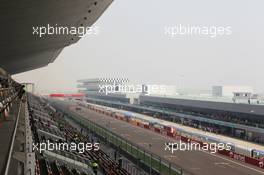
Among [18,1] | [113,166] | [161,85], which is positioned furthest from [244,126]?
[161,85]

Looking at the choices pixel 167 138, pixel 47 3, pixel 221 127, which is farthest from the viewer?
pixel 221 127

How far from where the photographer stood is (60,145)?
10953 millimetres

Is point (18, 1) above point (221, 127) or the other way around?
above

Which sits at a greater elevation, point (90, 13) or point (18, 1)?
point (90, 13)

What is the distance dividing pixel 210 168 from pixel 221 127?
1888 centimetres

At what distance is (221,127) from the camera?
34562 mm

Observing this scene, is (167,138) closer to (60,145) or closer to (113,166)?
(113,166)

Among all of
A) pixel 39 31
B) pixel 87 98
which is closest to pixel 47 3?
pixel 39 31

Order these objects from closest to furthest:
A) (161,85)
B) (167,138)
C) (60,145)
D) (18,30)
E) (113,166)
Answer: (18,30) → (60,145) → (113,166) → (167,138) → (161,85)

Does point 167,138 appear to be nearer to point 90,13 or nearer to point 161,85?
point 90,13

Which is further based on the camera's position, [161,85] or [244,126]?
[161,85]

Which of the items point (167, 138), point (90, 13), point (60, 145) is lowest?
point (167, 138)

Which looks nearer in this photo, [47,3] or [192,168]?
[47,3]

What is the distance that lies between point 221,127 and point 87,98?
67.1m
